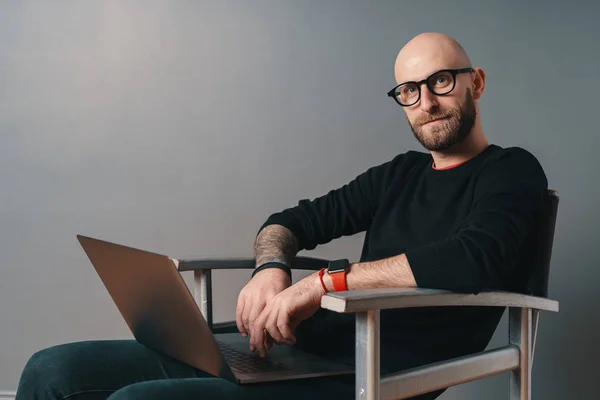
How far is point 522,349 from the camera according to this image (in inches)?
57.4

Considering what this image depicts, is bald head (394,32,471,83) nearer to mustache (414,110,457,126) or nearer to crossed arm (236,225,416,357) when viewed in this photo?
mustache (414,110,457,126)

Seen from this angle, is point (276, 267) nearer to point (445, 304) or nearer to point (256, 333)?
point (256, 333)

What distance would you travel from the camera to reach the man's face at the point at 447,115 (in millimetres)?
1553

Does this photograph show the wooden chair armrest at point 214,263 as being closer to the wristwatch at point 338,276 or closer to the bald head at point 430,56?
A: the wristwatch at point 338,276

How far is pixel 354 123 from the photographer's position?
233cm

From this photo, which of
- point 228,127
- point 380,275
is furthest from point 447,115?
point 228,127

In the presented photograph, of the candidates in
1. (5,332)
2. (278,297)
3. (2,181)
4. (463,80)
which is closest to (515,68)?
(463,80)

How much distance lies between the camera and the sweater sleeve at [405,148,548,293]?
1.22 m

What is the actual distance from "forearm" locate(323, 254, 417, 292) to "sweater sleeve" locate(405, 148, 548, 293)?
0.02 metres

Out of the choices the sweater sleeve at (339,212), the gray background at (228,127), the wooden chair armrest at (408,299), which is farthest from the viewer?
the gray background at (228,127)

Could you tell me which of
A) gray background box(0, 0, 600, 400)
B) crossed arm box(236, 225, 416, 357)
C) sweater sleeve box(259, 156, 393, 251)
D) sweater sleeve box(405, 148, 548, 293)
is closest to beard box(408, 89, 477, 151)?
sweater sleeve box(405, 148, 548, 293)

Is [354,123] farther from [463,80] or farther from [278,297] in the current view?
[278,297]

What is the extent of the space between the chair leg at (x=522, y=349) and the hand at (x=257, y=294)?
50cm

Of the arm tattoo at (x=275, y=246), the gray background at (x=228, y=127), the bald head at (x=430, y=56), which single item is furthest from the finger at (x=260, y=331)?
the gray background at (x=228, y=127)
